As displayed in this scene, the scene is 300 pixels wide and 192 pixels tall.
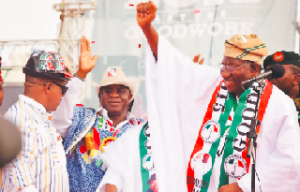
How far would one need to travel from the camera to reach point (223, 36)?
14.9 ft

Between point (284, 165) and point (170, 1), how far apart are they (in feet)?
11.2

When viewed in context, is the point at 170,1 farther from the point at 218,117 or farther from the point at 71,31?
the point at 218,117

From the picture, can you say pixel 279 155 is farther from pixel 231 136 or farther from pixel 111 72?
pixel 111 72

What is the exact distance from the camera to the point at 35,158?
1980 millimetres

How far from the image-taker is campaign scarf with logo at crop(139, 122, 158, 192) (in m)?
2.26

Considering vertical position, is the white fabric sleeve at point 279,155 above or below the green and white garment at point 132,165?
above

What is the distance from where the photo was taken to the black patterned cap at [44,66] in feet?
7.11

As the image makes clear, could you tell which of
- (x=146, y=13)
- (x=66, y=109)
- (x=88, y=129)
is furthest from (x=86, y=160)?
(x=146, y=13)

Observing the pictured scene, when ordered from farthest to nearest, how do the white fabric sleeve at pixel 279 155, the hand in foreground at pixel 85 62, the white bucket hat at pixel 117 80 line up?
the white bucket hat at pixel 117 80
the hand in foreground at pixel 85 62
the white fabric sleeve at pixel 279 155

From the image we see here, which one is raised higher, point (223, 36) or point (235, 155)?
point (223, 36)

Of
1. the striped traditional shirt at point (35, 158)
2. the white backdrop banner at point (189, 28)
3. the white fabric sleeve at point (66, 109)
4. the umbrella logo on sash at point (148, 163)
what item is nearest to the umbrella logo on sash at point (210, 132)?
the umbrella logo on sash at point (148, 163)

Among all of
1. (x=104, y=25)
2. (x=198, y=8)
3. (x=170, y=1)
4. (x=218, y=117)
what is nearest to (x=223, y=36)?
(x=198, y=8)

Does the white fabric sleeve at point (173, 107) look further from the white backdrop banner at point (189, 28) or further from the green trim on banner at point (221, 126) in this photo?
the white backdrop banner at point (189, 28)

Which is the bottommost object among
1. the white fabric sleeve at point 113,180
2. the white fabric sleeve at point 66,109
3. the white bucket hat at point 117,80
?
the white fabric sleeve at point 113,180
